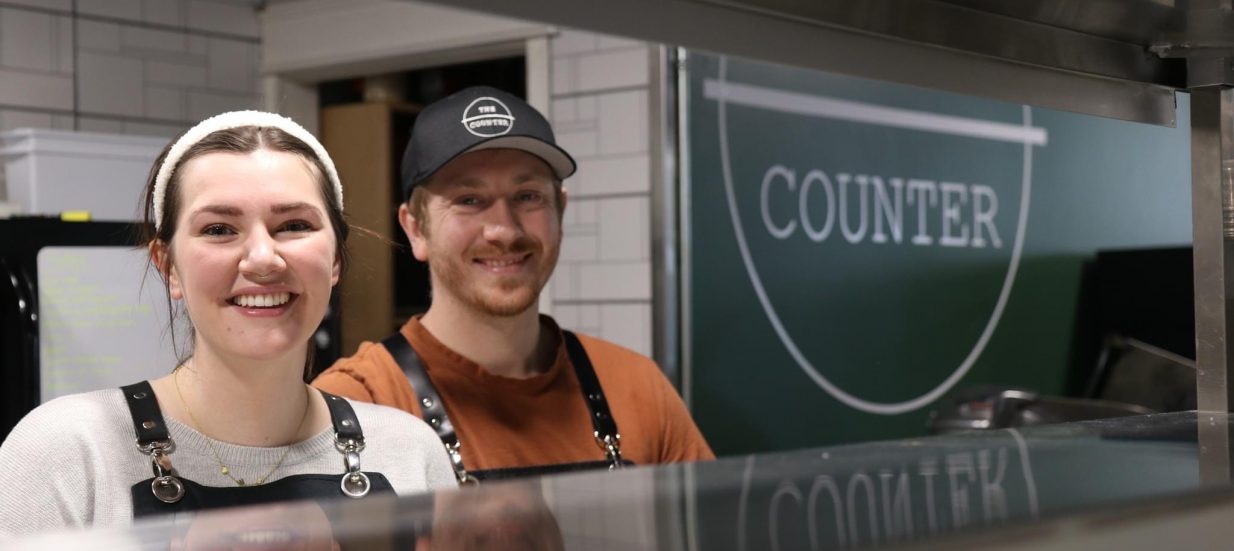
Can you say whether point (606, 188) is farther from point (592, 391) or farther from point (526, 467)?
point (526, 467)

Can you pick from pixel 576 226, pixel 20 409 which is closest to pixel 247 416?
pixel 20 409

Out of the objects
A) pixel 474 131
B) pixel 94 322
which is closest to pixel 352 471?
pixel 474 131

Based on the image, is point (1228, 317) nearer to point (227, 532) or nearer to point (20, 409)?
point (227, 532)

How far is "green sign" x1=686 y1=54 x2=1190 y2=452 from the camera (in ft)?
12.4

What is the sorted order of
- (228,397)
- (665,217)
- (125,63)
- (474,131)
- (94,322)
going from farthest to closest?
(125,63), (665,217), (94,322), (474,131), (228,397)

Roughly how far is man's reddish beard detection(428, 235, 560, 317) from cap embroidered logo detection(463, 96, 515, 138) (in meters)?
0.17

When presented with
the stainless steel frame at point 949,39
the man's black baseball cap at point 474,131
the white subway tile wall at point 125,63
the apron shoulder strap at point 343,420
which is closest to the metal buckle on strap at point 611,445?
the man's black baseball cap at point 474,131

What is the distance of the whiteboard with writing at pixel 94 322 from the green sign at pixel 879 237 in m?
1.51

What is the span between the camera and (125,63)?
4371mm

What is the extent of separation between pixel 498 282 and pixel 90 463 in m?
0.83

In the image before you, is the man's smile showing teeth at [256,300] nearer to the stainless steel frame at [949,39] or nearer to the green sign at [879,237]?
the stainless steel frame at [949,39]

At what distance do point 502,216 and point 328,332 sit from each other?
6.79ft

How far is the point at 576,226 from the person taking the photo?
152 inches

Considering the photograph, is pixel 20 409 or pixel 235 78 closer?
pixel 20 409
